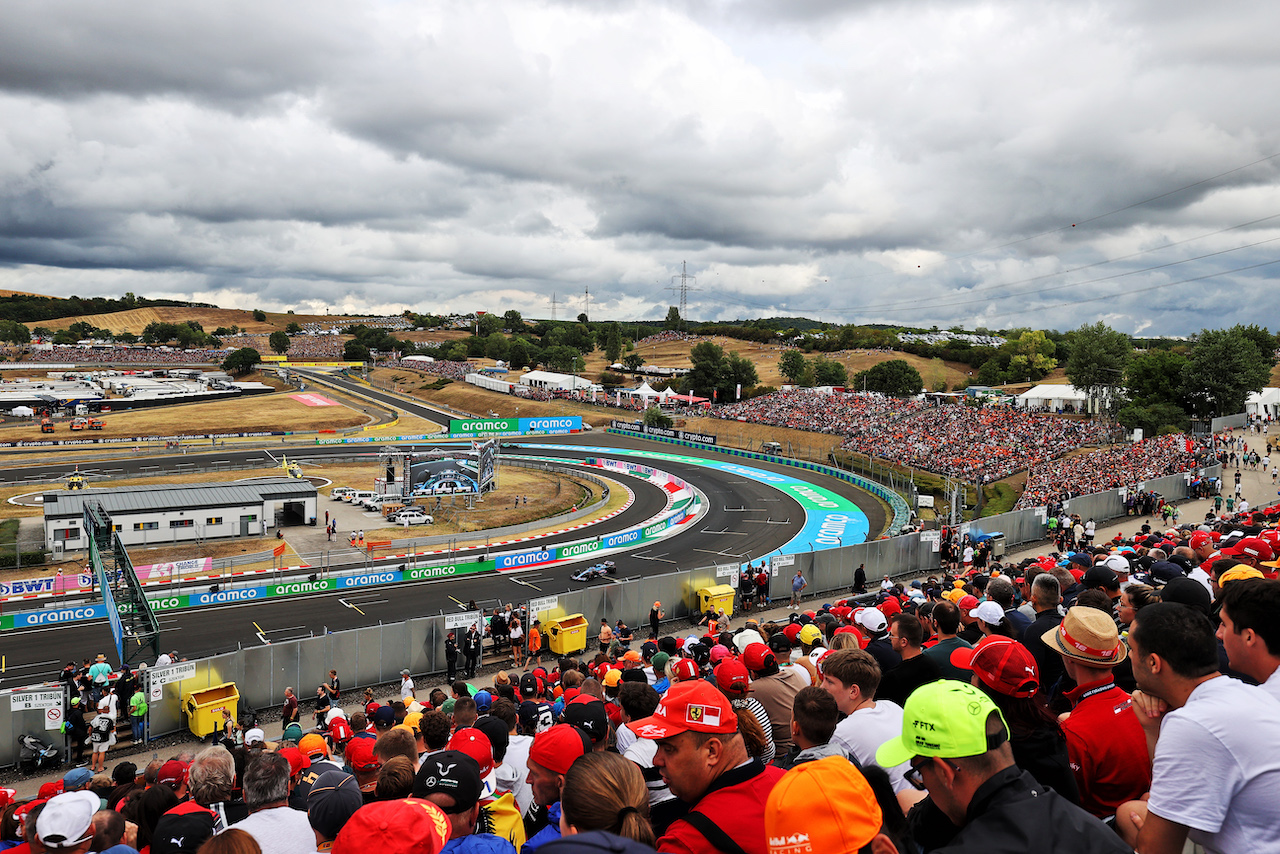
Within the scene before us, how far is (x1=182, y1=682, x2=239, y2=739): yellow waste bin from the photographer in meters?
16.4

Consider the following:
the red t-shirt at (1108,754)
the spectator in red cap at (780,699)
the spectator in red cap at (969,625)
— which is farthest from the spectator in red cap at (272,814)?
the spectator in red cap at (969,625)

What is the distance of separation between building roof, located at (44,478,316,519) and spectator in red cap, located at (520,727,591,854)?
4001 cm

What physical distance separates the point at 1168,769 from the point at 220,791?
5.80m

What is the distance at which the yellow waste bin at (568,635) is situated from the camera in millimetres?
20547

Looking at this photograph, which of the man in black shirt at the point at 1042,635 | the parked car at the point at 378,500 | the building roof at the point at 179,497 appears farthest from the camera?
the parked car at the point at 378,500

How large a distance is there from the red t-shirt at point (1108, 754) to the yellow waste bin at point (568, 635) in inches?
672

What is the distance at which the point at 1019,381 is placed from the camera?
127 m

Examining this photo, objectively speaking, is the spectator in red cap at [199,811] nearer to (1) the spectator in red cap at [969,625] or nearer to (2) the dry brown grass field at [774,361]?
(1) the spectator in red cap at [969,625]

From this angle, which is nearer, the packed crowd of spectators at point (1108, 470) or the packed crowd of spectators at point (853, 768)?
the packed crowd of spectators at point (853, 768)

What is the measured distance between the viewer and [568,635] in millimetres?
20562

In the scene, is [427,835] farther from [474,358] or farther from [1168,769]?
[474,358]

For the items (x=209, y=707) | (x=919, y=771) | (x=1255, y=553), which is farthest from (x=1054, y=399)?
(x=919, y=771)

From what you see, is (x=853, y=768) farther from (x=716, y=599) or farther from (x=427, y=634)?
(x=716, y=599)

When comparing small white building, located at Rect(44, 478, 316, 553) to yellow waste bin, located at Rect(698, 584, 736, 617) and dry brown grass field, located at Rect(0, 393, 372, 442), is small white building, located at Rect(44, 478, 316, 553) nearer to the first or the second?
yellow waste bin, located at Rect(698, 584, 736, 617)
